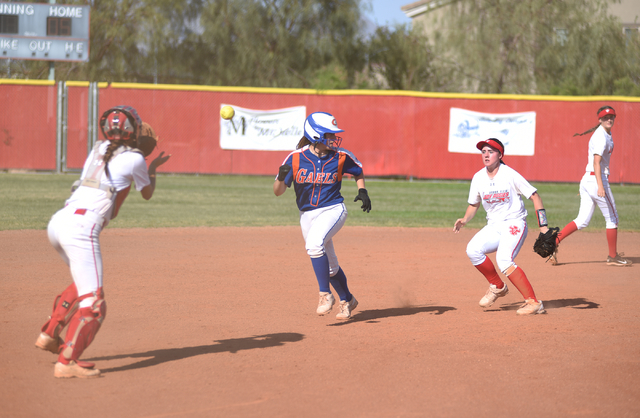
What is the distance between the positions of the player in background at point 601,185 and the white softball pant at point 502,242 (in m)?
2.81

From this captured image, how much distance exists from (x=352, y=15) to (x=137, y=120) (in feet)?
Result: 92.3

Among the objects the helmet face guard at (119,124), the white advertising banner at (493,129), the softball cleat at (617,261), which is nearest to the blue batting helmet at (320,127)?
the helmet face guard at (119,124)

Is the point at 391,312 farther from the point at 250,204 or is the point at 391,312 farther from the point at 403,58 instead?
the point at 403,58

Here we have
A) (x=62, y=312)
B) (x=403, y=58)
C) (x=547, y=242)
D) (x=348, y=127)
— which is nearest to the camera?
(x=62, y=312)

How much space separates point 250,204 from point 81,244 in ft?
38.5

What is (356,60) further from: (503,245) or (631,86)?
(503,245)

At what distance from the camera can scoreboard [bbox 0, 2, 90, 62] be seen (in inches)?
865

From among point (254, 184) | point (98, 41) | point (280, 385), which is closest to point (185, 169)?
point (254, 184)

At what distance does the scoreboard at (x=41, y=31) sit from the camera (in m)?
22.0

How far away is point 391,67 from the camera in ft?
104

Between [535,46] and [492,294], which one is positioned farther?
[535,46]

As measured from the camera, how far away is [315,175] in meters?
5.98

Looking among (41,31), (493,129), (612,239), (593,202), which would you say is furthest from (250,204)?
(41,31)

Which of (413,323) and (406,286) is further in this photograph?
(406,286)
